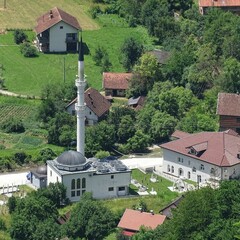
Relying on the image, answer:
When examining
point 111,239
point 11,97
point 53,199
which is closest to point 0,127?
point 11,97

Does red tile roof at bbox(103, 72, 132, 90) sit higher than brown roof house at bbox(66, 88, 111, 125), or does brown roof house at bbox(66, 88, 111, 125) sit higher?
red tile roof at bbox(103, 72, 132, 90)

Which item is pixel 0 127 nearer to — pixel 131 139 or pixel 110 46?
pixel 131 139

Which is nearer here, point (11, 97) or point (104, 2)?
point (11, 97)

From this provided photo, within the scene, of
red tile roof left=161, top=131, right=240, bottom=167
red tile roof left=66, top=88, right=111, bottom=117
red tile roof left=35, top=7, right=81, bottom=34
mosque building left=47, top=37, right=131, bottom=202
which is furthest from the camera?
red tile roof left=35, top=7, right=81, bottom=34

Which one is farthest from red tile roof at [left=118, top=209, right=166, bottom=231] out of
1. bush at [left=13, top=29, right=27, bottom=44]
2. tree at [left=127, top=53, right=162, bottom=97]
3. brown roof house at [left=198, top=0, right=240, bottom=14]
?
brown roof house at [left=198, top=0, right=240, bottom=14]

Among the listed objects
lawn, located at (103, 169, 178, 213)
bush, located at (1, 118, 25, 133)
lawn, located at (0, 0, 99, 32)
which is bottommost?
lawn, located at (103, 169, 178, 213)

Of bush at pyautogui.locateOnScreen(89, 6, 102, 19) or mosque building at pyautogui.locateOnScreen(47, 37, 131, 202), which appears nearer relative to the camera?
mosque building at pyautogui.locateOnScreen(47, 37, 131, 202)

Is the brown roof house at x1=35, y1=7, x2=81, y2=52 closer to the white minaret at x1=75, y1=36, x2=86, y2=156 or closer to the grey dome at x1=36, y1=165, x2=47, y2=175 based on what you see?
the white minaret at x1=75, y1=36, x2=86, y2=156
